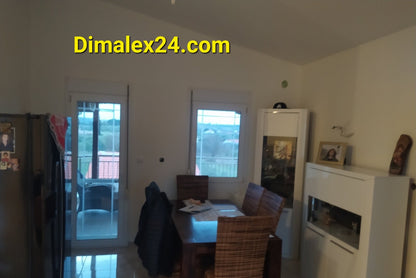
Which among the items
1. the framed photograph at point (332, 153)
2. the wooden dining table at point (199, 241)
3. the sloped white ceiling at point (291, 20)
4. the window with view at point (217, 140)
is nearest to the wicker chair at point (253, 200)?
the wooden dining table at point (199, 241)

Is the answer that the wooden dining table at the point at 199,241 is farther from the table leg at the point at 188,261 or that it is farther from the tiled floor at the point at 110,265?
the tiled floor at the point at 110,265

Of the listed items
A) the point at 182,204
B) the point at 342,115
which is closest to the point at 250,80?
the point at 342,115

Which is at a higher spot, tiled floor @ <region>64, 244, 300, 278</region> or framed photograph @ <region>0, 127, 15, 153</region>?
framed photograph @ <region>0, 127, 15, 153</region>

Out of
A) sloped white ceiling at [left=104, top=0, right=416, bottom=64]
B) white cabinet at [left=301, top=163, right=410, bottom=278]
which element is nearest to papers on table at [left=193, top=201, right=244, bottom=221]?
white cabinet at [left=301, top=163, right=410, bottom=278]

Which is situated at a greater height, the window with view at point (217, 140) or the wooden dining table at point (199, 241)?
the window with view at point (217, 140)

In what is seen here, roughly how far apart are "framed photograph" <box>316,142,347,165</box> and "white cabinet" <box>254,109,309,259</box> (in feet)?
0.87

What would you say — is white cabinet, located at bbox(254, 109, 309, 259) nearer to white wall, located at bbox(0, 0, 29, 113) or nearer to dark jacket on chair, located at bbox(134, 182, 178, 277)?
dark jacket on chair, located at bbox(134, 182, 178, 277)

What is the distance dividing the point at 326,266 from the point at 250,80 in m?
2.31

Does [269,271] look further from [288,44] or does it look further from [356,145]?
[288,44]

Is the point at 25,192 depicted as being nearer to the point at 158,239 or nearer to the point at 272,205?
the point at 158,239

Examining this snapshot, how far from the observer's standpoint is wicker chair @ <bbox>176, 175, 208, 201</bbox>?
3.33 meters

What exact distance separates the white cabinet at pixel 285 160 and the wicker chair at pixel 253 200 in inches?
17.7

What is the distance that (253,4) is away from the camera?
2.39 m

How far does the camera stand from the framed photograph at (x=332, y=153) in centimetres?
270
